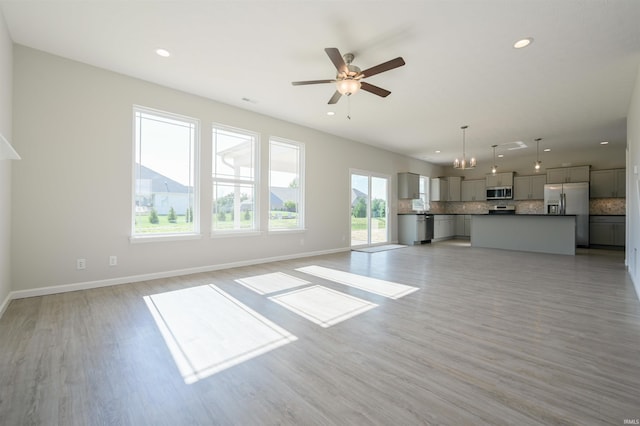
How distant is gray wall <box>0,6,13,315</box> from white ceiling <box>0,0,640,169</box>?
281 millimetres

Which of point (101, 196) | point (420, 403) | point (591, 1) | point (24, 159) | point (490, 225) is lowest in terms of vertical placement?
point (420, 403)

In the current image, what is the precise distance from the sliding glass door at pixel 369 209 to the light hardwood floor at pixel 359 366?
4421 millimetres

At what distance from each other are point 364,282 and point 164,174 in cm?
349

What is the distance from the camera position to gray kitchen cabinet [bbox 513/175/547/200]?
31.3 ft

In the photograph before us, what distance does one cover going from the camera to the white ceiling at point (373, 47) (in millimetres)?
2709

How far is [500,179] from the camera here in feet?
33.5

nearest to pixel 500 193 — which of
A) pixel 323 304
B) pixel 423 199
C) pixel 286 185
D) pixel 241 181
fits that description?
pixel 423 199

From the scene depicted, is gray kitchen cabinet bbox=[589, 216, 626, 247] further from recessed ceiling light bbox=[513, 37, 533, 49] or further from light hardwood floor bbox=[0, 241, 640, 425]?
recessed ceiling light bbox=[513, 37, 533, 49]

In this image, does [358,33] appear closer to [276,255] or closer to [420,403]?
[420,403]

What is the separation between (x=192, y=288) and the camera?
150 inches

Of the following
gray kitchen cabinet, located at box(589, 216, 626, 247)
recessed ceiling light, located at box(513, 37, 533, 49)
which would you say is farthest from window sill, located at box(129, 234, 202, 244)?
gray kitchen cabinet, located at box(589, 216, 626, 247)

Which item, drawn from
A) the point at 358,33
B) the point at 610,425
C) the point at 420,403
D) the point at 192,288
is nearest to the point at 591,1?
the point at 358,33

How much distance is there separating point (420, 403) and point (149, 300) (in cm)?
306

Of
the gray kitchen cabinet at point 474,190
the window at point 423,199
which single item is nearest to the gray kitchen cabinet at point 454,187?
the gray kitchen cabinet at point 474,190
